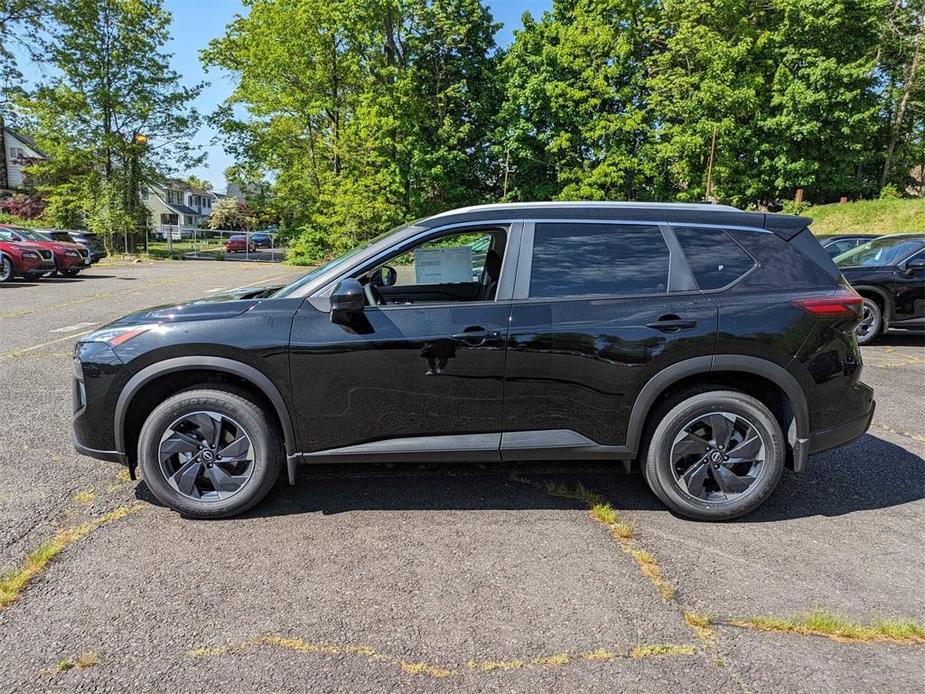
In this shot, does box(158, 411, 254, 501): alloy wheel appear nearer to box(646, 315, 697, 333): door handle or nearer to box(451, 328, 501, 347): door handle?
box(451, 328, 501, 347): door handle

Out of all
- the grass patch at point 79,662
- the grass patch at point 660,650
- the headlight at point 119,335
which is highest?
the headlight at point 119,335

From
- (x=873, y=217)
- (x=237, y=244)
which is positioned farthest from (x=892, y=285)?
(x=237, y=244)

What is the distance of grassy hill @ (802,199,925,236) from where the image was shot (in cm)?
2438

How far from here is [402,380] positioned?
325 centimetres

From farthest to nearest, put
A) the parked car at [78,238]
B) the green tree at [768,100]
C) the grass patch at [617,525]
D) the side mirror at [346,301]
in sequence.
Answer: the green tree at [768,100] < the parked car at [78,238] < the side mirror at [346,301] < the grass patch at [617,525]

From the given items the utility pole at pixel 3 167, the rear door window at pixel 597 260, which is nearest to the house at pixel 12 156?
the utility pole at pixel 3 167

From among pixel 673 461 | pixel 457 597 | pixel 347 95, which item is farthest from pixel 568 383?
pixel 347 95

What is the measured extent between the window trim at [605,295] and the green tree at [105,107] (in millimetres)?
31235

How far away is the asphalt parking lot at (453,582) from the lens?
223cm

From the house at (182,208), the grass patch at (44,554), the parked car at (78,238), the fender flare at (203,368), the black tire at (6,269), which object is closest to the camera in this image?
the grass patch at (44,554)

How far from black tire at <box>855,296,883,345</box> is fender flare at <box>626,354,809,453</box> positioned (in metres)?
6.68

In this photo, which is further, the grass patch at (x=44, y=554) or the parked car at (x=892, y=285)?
the parked car at (x=892, y=285)

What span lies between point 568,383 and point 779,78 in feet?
115

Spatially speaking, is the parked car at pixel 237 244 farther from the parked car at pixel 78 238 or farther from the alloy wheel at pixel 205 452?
the alloy wheel at pixel 205 452
